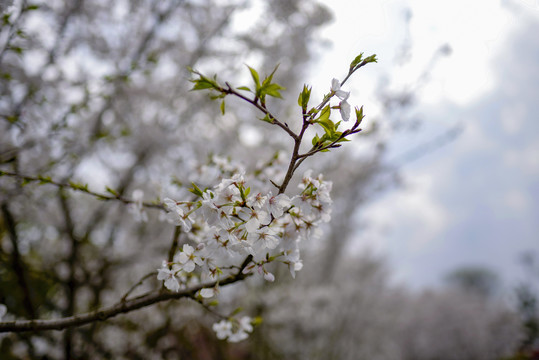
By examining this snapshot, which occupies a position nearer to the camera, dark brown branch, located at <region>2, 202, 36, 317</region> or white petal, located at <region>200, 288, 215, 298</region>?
white petal, located at <region>200, 288, 215, 298</region>

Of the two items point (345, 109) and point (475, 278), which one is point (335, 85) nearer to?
point (345, 109)

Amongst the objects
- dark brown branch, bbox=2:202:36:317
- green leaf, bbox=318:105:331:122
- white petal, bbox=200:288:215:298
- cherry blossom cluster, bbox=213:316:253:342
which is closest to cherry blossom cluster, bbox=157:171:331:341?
white petal, bbox=200:288:215:298

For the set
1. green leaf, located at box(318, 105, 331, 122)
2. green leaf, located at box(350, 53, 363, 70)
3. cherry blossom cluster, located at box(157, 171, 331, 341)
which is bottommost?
cherry blossom cluster, located at box(157, 171, 331, 341)

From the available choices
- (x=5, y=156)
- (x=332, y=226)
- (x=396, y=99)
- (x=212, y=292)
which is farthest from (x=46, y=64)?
(x=332, y=226)

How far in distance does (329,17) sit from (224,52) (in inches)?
51.7

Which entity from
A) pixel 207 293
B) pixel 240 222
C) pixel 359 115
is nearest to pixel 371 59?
pixel 359 115

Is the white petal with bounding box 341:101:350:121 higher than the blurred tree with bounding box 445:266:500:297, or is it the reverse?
the blurred tree with bounding box 445:266:500:297

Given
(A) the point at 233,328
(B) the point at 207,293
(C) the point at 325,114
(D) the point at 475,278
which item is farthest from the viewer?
(D) the point at 475,278

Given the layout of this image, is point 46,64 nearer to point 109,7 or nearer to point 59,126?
point 59,126

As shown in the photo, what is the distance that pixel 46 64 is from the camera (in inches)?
98.1

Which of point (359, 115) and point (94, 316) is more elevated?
point (359, 115)

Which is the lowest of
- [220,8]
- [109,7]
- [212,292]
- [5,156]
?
[212,292]

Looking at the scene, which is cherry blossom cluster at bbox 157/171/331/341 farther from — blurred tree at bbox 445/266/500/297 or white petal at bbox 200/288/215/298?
blurred tree at bbox 445/266/500/297

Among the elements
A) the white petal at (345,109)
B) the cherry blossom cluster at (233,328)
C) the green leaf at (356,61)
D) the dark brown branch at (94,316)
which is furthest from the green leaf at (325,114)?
the cherry blossom cluster at (233,328)
